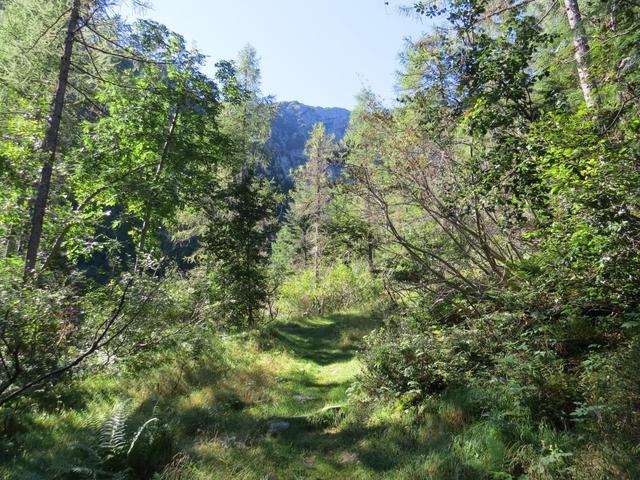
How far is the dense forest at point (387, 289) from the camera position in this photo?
4090mm

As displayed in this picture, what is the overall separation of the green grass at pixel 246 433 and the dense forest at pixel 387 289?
0.13ft

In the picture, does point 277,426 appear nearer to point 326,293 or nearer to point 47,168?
point 47,168

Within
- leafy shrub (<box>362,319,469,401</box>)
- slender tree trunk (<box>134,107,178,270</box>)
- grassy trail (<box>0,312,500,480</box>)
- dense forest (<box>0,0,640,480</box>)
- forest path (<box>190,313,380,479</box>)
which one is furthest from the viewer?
slender tree trunk (<box>134,107,178,270</box>)

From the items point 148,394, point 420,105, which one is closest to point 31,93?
point 148,394

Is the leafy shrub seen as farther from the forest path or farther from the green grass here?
the forest path

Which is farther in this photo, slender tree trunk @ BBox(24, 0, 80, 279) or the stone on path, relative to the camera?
slender tree trunk @ BBox(24, 0, 80, 279)

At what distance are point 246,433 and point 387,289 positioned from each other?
12.9 ft

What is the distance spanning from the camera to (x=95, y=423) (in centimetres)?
493

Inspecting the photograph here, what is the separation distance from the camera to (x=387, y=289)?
8.14m

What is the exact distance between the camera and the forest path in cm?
461

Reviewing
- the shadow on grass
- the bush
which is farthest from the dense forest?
the bush

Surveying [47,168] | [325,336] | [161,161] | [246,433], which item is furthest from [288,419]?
[325,336]

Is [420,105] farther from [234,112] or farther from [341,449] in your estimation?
[234,112]

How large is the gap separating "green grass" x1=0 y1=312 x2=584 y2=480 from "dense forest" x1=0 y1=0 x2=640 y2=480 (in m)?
0.04
